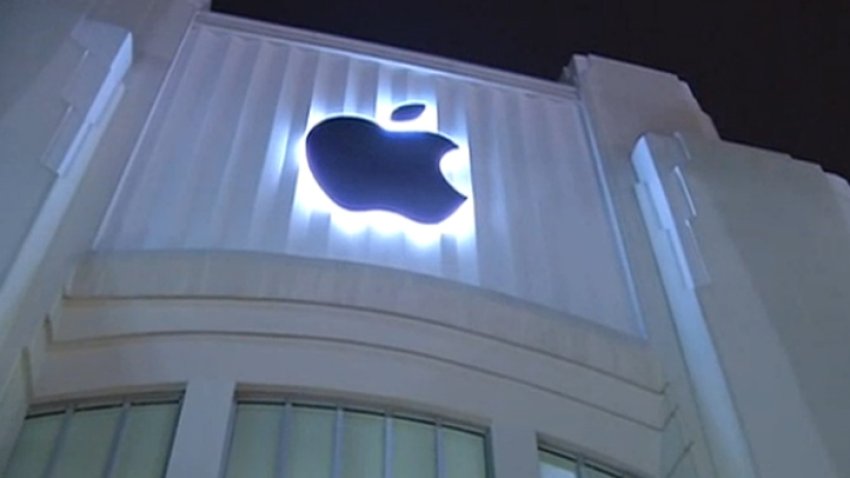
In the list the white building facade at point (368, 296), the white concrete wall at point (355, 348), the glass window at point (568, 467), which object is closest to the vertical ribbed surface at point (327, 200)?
the white building facade at point (368, 296)

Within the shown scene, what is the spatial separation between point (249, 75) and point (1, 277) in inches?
61.5

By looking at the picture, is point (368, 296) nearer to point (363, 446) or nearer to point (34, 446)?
point (363, 446)

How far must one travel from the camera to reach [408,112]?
3.42 m

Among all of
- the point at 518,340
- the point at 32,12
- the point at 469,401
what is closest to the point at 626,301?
the point at 518,340

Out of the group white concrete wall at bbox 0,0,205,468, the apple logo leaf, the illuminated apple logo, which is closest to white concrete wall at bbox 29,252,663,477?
white concrete wall at bbox 0,0,205,468

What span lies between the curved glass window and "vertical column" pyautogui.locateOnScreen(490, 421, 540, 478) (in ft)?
0.12

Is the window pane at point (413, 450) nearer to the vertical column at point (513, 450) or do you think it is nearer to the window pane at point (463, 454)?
the window pane at point (463, 454)

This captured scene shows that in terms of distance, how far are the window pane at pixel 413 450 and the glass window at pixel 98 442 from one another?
0.51 m

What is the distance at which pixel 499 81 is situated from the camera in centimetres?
379

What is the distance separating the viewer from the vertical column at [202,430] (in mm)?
2100

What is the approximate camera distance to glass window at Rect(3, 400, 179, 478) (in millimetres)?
2131

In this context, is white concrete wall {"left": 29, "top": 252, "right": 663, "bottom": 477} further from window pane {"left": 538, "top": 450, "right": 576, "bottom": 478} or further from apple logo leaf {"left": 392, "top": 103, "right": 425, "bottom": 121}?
apple logo leaf {"left": 392, "top": 103, "right": 425, "bottom": 121}

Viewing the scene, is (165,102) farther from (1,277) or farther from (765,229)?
(765,229)

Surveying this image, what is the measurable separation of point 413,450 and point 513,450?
0.76 ft
